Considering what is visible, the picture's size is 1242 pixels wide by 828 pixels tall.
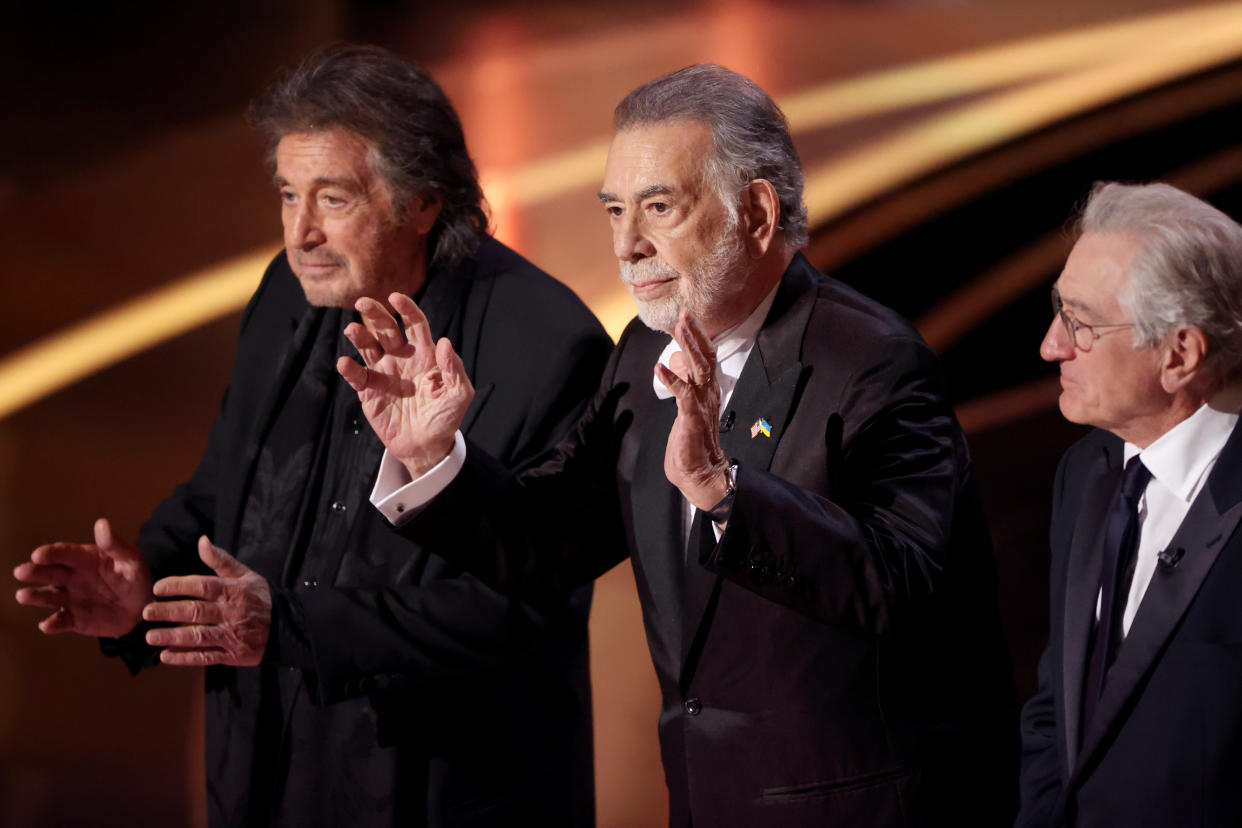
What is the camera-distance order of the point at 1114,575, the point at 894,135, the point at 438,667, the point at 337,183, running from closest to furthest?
the point at 1114,575 < the point at 438,667 < the point at 337,183 < the point at 894,135

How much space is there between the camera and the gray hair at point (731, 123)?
84.7 inches

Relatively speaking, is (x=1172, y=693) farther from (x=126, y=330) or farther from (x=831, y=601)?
(x=126, y=330)

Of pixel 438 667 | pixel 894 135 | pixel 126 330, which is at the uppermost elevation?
pixel 894 135

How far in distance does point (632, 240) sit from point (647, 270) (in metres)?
0.06

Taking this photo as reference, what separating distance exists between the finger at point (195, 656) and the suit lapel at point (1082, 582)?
1.39m

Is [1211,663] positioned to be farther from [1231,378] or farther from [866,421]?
[866,421]

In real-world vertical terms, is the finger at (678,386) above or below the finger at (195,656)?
above

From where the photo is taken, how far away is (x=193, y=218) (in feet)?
12.5

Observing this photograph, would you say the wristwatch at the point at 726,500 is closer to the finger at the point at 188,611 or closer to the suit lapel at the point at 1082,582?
the suit lapel at the point at 1082,582

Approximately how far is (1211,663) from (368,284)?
65.5 inches

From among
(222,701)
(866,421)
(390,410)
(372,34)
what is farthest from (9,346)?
(866,421)

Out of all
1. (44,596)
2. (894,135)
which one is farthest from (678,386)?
(894,135)

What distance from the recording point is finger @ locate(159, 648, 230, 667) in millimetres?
2254

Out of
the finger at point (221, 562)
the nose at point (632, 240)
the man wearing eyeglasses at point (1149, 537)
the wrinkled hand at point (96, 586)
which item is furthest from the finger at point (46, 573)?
the man wearing eyeglasses at point (1149, 537)
